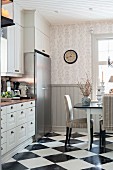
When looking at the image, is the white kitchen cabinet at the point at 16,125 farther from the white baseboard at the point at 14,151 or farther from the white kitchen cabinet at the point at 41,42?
the white kitchen cabinet at the point at 41,42

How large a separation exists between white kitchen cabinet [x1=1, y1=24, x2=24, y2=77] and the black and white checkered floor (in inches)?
55.2

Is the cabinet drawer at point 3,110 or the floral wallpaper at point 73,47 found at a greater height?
the floral wallpaper at point 73,47

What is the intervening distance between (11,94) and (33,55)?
894 millimetres

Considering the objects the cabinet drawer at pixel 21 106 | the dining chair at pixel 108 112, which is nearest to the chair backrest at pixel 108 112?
the dining chair at pixel 108 112

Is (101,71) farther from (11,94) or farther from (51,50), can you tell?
(11,94)

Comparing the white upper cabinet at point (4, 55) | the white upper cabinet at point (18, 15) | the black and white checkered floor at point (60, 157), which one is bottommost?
the black and white checkered floor at point (60, 157)

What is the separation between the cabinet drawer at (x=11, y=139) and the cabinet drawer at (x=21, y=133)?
14 cm

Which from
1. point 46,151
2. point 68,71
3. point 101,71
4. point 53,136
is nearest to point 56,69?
point 68,71

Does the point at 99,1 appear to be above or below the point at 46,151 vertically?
above

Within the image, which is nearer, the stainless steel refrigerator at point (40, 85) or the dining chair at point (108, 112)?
the dining chair at point (108, 112)

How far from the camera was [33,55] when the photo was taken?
4742 millimetres

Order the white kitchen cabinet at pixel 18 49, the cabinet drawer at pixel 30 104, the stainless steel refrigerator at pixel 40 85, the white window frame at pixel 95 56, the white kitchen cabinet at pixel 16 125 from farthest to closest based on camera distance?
the white window frame at pixel 95 56 → the stainless steel refrigerator at pixel 40 85 → the white kitchen cabinet at pixel 18 49 → the cabinet drawer at pixel 30 104 → the white kitchen cabinet at pixel 16 125

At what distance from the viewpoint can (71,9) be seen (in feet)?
15.4

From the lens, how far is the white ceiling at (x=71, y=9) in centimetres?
429
